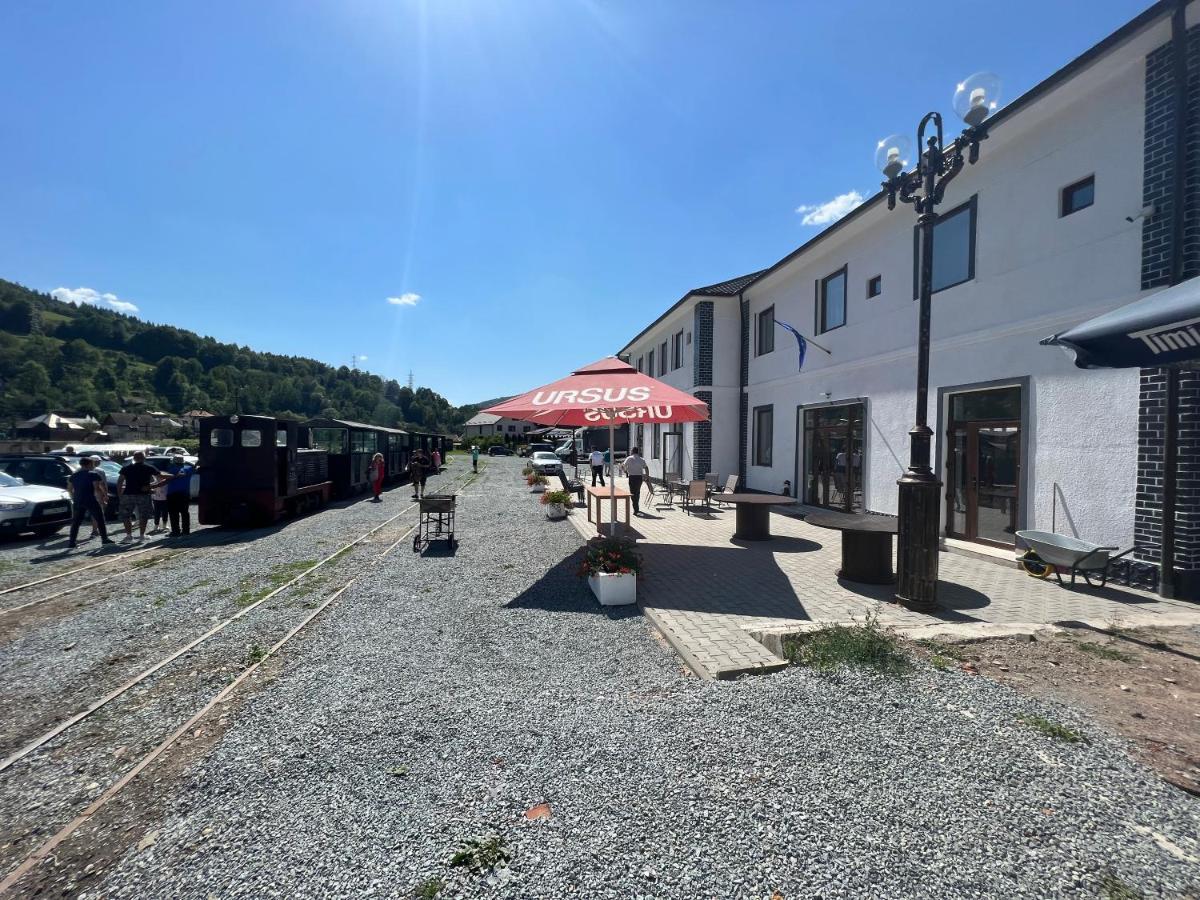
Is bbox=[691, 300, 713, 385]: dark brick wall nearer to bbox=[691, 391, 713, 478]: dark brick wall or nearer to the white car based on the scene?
bbox=[691, 391, 713, 478]: dark brick wall

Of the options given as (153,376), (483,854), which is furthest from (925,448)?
(153,376)

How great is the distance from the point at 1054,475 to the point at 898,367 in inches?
143

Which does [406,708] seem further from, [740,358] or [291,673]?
[740,358]

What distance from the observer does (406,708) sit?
3.59m

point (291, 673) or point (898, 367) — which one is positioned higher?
point (898, 367)

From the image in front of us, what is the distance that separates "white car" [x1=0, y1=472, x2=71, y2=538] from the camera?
9.87 meters

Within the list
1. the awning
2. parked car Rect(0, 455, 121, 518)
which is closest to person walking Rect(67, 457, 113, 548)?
parked car Rect(0, 455, 121, 518)

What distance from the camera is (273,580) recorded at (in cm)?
733

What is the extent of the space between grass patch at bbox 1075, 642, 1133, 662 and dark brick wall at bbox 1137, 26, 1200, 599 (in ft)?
8.63

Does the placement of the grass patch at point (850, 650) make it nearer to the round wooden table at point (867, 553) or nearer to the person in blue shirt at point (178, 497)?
the round wooden table at point (867, 553)

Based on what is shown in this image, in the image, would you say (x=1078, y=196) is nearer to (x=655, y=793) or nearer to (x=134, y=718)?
(x=655, y=793)

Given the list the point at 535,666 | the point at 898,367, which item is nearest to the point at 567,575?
the point at 535,666

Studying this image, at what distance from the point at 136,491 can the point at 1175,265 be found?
656 inches

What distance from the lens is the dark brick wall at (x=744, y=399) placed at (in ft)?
56.0
